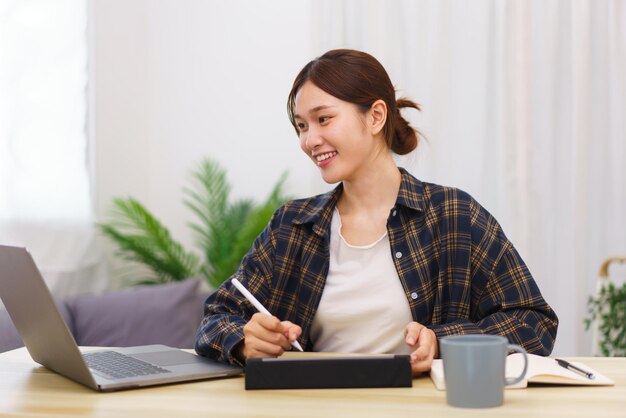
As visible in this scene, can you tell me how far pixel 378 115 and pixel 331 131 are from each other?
15 cm

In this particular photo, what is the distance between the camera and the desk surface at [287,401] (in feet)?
3.92

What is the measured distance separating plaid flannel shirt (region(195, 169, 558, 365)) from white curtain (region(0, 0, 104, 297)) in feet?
5.19

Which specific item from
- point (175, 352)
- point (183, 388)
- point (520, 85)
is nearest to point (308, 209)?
point (175, 352)

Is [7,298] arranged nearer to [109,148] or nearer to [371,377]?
[371,377]

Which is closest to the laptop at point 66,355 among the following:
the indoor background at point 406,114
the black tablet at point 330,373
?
the black tablet at point 330,373

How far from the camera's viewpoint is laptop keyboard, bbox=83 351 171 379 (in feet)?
4.76

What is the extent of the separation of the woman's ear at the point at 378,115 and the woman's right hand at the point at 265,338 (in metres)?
0.62

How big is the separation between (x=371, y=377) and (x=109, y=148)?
2.75 metres

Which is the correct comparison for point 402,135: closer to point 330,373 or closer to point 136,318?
point 330,373

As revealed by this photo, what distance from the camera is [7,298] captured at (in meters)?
1.54

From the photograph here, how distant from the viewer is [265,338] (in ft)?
5.07

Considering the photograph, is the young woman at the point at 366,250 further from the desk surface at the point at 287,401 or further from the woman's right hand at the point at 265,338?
the desk surface at the point at 287,401

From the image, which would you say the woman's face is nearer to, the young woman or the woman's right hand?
the young woman

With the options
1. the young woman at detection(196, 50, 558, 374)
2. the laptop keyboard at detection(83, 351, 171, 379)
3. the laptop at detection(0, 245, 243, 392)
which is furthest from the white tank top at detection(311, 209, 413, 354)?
the laptop keyboard at detection(83, 351, 171, 379)
